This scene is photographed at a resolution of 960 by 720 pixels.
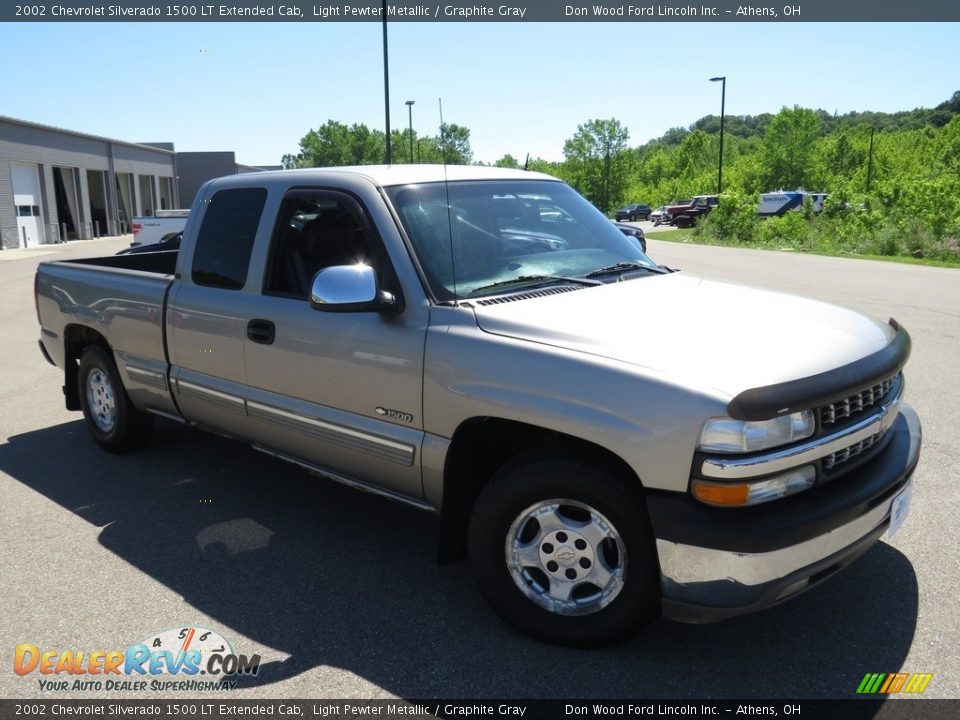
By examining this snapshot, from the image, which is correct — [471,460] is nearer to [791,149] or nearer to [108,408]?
[108,408]

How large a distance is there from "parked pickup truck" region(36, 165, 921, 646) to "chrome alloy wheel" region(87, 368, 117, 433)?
103 cm

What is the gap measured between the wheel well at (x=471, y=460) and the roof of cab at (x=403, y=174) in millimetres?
1298

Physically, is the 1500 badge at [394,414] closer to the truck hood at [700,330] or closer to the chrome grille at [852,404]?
the truck hood at [700,330]

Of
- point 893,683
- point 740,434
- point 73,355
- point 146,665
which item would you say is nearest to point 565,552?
point 740,434

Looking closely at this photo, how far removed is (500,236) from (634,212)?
7138 cm

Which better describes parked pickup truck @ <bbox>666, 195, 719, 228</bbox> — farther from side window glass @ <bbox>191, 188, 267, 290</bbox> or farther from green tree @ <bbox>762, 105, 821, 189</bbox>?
side window glass @ <bbox>191, 188, 267, 290</bbox>

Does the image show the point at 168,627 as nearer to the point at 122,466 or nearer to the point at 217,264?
the point at 217,264

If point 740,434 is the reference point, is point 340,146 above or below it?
above

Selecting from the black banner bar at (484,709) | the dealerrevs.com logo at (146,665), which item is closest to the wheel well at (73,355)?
the dealerrevs.com logo at (146,665)

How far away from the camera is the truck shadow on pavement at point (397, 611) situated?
9.57 ft

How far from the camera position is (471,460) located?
339 centimetres

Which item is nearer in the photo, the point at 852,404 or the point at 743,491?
the point at 743,491

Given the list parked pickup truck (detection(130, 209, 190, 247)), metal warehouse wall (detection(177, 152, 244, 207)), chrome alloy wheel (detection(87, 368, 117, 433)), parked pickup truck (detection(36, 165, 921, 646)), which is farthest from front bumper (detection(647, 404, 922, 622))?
metal warehouse wall (detection(177, 152, 244, 207))

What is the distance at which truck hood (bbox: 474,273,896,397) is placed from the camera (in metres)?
2.71
